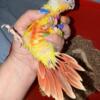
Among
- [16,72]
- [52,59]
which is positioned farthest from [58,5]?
[16,72]

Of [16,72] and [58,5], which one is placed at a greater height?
[58,5]

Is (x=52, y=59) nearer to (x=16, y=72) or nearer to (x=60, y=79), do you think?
(x=60, y=79)

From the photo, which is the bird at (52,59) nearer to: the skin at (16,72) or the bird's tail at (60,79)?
the bird's tail at (60,79)

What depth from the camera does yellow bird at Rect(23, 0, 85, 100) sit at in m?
0.42

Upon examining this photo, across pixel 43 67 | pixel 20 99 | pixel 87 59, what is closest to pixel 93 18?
pixel 87 59

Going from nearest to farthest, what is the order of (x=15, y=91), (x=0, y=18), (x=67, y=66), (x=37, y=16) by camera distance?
(x=67, y=66), (x=37, y=16), (x=15, y=91), (x=0, y=18)

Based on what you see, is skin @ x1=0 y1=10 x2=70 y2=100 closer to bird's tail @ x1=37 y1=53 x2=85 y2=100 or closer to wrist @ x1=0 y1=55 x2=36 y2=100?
wrist @ x1=0 y1=55 x2=36 y2=100

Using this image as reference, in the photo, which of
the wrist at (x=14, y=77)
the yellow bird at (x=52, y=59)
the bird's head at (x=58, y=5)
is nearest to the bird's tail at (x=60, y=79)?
the yellow bird at (x=52, y=59)

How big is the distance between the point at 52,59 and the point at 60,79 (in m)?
0.05

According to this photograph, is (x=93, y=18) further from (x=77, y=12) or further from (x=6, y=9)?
(x=6, y=9)

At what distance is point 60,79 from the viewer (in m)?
0.43

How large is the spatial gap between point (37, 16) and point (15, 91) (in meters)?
0.24

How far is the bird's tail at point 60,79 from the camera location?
415 millimetres

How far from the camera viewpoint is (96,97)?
1.13m
